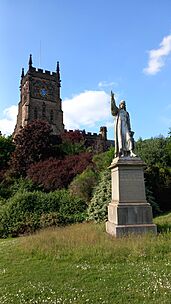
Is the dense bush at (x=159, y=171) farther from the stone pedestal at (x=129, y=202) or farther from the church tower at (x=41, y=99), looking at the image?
the church tower at (x=41, y=99)

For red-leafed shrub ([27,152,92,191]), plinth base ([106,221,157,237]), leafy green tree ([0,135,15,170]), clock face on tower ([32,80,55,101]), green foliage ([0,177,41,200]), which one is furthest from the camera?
clock face on tower ([32,80,55,101])

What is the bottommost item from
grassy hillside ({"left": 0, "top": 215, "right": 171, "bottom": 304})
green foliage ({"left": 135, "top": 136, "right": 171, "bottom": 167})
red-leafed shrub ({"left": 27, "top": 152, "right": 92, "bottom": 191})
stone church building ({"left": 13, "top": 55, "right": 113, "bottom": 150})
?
grassy hillside ({"left": 0, "top": 215, "right": 171, "bottom": 304})

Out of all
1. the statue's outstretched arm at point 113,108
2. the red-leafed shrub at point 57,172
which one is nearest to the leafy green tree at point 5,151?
the red-leafed shrub at point 57,172

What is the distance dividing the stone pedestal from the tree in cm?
1711

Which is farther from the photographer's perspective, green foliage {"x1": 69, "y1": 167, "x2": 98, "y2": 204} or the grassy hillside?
green foliage {"x1": 69, "y1": 167, "x2": 98, "y2": 204}

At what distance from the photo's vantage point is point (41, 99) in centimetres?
6225

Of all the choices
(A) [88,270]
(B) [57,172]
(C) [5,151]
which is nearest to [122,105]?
(A) [88,270]

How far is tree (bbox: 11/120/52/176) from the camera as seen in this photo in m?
25.0

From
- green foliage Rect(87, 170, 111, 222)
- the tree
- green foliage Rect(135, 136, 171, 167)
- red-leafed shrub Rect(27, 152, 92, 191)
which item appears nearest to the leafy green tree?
the tree

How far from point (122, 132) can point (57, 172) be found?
11.8m

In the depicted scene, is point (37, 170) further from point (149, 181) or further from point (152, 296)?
point (152, 296)

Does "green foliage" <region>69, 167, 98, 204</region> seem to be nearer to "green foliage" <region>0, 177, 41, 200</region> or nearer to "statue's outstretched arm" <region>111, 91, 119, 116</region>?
"green foliage" <region>0, 177, 41, 200</region>

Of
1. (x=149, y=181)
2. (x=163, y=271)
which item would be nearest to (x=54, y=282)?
(x=163, y=271)

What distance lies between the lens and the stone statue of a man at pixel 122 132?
30.6 feet
